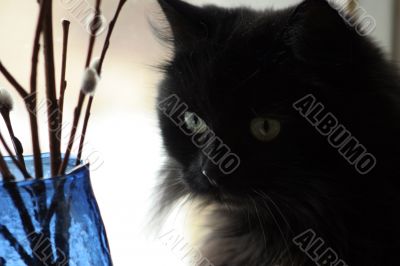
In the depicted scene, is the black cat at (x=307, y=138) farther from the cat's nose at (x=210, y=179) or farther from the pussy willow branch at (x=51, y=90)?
the pussy willow branch at (x=51, y=90)

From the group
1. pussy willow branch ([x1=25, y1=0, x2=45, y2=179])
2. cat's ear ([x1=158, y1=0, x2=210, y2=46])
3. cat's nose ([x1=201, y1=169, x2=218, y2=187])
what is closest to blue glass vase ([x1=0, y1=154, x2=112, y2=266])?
pussy willow branch ([x1=25, y1=0, x2=45, y2=179])

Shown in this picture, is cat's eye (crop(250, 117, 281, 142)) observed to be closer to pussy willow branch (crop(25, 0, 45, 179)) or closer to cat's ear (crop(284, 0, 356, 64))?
cat's ear (crop(284, 0, 356, 64))

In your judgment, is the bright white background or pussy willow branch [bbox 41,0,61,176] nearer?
pussy willow branch [bbox 41,0,61,176]

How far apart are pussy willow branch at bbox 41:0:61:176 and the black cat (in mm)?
281

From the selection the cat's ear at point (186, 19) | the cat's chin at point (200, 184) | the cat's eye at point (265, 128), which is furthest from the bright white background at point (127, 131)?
the cat's eye at point (265, 128)

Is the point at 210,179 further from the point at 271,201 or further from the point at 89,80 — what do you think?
the point at 89,80

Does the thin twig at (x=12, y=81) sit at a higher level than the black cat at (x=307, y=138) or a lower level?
lower

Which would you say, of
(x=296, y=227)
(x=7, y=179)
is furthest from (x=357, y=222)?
(x=7, y=179)

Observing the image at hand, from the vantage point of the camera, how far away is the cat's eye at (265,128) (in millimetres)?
845

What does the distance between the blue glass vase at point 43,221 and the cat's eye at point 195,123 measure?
26 cm

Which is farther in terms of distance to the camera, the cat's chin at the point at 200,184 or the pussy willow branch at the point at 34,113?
the cat's chin at the point at 200,184

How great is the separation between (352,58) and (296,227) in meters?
0.34

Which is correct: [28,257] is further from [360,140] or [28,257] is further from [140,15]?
[140,15]

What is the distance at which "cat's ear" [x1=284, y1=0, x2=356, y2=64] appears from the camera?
77 cm
